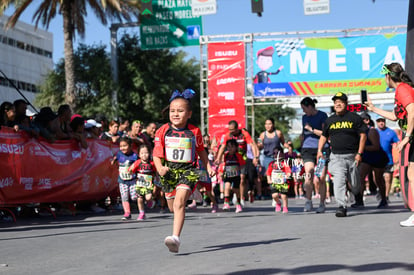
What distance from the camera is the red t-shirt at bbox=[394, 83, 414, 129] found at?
900 cm

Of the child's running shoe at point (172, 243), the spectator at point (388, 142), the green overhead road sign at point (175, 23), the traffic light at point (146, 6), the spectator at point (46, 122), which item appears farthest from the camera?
the green overhead road sign at point (175, 23)

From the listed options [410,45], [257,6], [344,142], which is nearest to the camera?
[410,45]

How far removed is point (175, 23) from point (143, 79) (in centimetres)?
727

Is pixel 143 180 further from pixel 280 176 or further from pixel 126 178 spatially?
pixel 280 176

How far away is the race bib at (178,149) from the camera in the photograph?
300 inches

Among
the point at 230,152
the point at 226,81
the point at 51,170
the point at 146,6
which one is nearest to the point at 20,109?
the point at 51,170

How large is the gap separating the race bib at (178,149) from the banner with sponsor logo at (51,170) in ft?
18.1

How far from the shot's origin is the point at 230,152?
14992mm

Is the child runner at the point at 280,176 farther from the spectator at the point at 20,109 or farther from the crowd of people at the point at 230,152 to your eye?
the spectator at the point at 20,109

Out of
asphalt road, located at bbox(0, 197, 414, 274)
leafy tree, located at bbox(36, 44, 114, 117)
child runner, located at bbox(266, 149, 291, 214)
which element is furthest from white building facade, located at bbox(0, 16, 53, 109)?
asphalt road, located at bbox(0, 197, 414, 274)

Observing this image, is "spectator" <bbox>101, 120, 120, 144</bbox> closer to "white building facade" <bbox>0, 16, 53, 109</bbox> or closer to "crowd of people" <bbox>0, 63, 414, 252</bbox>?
"crowd of people" <bbox>0, 63, 414, 252</bbox>

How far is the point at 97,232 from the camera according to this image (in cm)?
978

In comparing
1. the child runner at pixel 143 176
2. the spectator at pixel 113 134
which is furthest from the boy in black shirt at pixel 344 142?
the spectator at pixel 113 134

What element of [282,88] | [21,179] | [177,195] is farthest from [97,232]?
[282,88]
